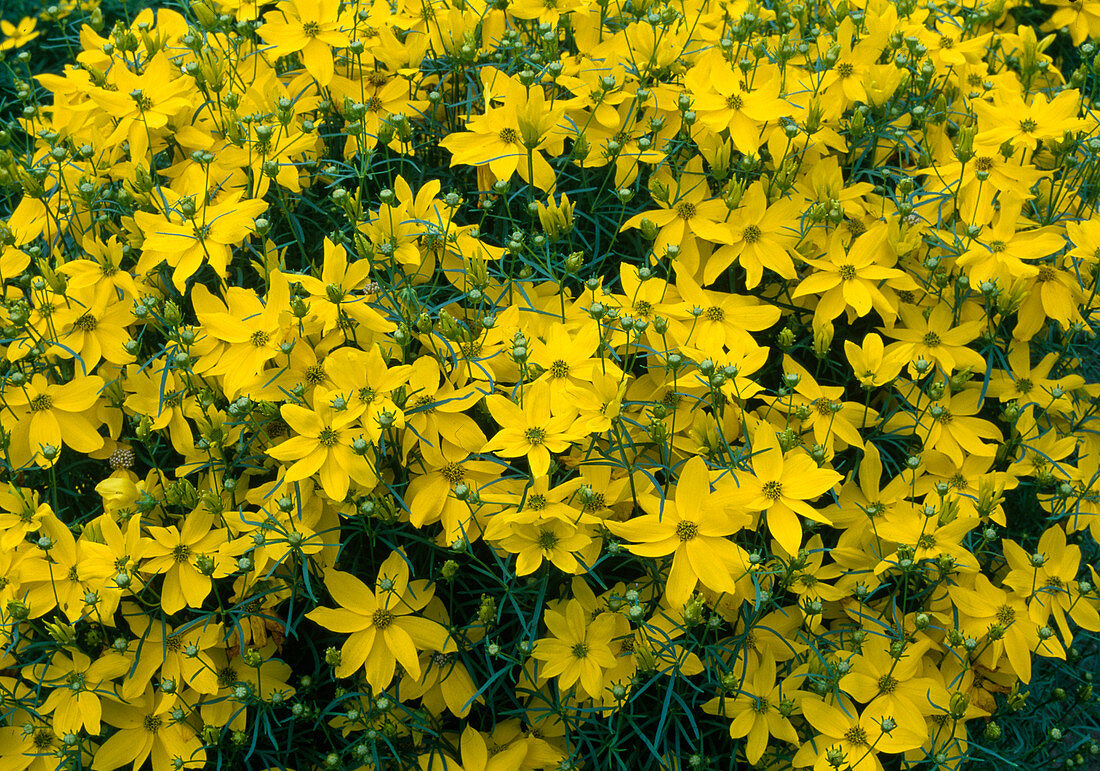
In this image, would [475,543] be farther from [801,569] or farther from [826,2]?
[826,2]

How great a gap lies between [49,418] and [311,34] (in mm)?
833

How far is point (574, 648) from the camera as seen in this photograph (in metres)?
1.55

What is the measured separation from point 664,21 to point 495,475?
93cm

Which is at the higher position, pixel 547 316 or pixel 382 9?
pixel 382 9

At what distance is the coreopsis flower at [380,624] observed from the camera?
Answer: 153 cm

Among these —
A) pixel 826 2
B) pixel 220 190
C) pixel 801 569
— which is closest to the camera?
pixel 801 569

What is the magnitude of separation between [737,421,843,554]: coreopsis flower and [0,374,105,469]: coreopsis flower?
1.06 meters

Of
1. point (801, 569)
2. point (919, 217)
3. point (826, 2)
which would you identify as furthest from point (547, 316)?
point (826, 2)

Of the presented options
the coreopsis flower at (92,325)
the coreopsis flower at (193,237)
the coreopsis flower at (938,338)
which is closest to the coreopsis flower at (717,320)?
the coreopsis flower at (938,338)

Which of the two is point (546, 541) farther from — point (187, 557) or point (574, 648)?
point (187, 557)

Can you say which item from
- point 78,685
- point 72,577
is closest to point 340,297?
point 72,577

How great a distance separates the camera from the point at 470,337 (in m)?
1.60

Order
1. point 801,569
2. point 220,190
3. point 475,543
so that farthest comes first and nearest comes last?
point 220,190 → point 475,543 → point 801,569

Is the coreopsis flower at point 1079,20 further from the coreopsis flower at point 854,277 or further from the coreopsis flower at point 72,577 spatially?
the coreopsis flower at point 72,577
